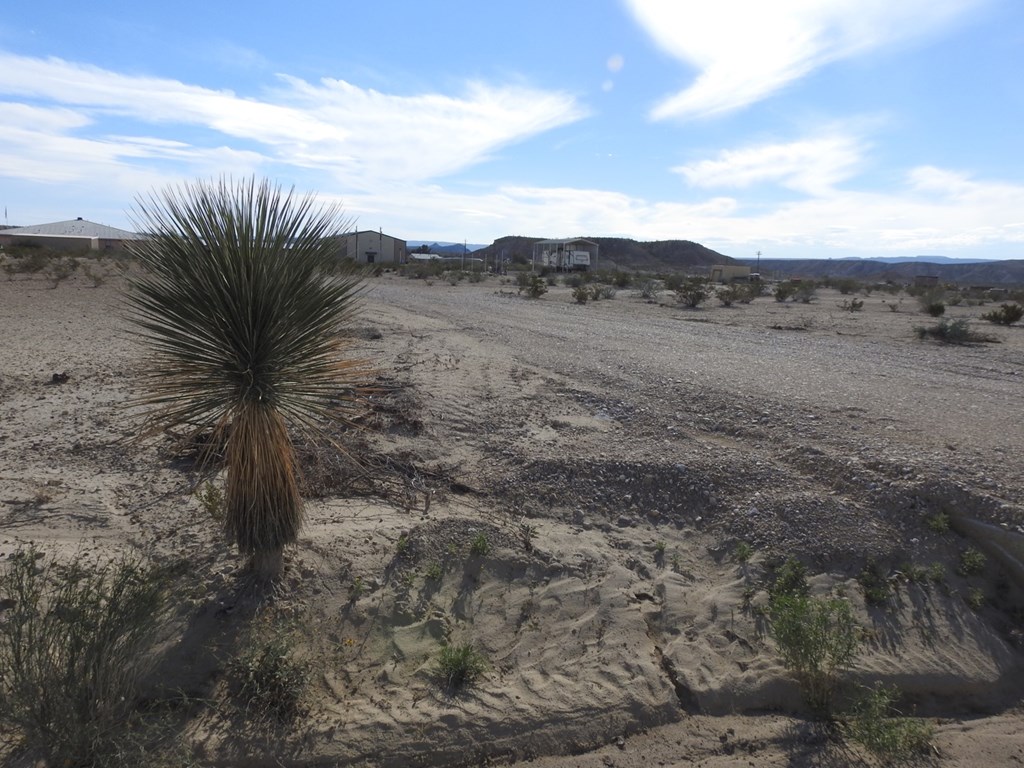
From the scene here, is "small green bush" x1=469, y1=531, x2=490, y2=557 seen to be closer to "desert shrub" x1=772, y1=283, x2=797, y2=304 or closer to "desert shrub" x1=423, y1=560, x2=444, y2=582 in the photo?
"desert shrub" x1=423, y1=560, x2=444, y2=582

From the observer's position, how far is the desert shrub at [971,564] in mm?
5496

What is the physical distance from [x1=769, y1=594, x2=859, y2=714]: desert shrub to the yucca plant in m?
3.21

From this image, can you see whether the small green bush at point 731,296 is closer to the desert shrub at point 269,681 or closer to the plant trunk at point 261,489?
the plant trunk at point 261,489

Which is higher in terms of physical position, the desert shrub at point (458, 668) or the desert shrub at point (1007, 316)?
the desert shrub at point (1007, 316)

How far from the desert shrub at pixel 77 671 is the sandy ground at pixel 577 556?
0.47 m

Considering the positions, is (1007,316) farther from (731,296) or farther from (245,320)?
(245,320)

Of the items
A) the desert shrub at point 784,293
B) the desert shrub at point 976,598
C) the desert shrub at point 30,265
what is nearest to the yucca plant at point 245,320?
the desert shrub at point 976,598

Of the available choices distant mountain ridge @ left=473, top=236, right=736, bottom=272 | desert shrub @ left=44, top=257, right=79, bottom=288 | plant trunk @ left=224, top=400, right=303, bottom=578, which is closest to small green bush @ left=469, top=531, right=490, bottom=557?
plant trunk @ left=224, top=400, right=303, bottom=578

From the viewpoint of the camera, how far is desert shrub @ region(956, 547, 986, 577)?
550 centimetres

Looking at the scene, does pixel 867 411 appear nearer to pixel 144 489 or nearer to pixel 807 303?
pixel 144 489

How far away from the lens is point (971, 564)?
551 centimetres

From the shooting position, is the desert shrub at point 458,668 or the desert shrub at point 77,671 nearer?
the desert shrub at point 77,671

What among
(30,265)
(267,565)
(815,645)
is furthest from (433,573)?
(30,265)

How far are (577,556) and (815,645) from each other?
182cm
